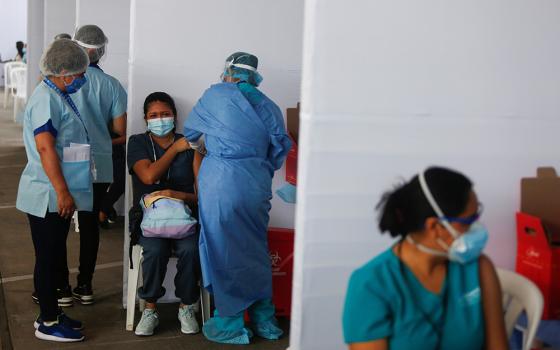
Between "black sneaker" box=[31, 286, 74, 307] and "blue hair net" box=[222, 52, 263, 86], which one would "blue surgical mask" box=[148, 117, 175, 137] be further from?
"black sneaker" box=[31, 286, 74, 307]

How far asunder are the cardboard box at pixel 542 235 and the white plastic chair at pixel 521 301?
33 cm

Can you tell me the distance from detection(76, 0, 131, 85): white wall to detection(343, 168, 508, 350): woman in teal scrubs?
4.69 meters

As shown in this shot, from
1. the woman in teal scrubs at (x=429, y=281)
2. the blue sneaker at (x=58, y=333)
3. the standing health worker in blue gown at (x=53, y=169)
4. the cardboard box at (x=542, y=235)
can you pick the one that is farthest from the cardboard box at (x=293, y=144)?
the woman in teal scrubs at (x=429, y=281)

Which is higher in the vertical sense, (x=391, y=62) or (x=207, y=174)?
(x=391, y=62)

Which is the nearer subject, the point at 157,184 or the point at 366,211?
the point at 366,211

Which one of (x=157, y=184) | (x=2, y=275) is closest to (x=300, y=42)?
(x=157, y=184)

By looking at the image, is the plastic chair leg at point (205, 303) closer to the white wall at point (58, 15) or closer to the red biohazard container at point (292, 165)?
the red biohazard container at point (292, 165)

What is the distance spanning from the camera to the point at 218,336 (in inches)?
150

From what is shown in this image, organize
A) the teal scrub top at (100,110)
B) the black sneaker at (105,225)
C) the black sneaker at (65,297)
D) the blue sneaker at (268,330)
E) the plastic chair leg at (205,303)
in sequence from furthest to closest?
the black sneaker at (105,225) < the black sneaker at (65,297) < the teal scrub top at (100,110) < the plastic chair leg at (205,303) < the blue sneaker at (268,330)

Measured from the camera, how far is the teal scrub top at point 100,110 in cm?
408

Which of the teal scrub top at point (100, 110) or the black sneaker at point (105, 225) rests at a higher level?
the teal scrub top at point (100, 110)

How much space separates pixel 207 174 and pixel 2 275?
5.70 ft

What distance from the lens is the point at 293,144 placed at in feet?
13.7

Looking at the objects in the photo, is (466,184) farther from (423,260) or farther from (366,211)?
(366,211)
